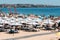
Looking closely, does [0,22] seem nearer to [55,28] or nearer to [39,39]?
[55,28]

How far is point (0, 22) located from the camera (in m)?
37.8

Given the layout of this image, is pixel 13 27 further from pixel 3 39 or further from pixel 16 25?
Result: pixel 3 39

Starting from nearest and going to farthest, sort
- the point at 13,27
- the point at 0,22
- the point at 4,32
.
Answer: the point at 4,32, the point at 13,27, the point at 0,22

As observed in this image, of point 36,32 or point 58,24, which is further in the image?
point 58,24

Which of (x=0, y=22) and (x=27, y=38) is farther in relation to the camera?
(x=0, y=22)

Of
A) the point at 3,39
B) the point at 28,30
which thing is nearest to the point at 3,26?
the point at 28,30

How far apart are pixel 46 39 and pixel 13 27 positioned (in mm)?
9522

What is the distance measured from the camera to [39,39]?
27594mm

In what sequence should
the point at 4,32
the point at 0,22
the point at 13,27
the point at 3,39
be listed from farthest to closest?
the point at 0,22 → the point at 13,27 → the point at 4,32 → the point at 3,39

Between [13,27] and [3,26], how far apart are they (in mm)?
1739

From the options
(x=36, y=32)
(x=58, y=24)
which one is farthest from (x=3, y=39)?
(x=58, y=24)

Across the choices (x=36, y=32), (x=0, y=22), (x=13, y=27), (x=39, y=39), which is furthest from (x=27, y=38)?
(x=0, y=22)

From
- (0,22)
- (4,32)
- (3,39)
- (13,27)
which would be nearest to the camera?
(3,39)

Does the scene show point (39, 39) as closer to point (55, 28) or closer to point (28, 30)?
point (28, 30)
